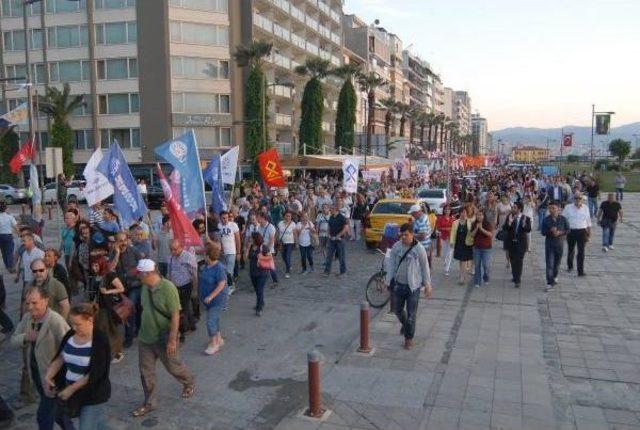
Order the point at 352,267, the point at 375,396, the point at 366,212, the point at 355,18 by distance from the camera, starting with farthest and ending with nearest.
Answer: the point at 355,18 < the point at 366,212 < the point at 352,267 < the point at 375,396

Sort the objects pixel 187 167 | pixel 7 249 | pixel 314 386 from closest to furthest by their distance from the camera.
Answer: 1. pixel 314 386
2. pixel 187 167
3. pixel 7 249

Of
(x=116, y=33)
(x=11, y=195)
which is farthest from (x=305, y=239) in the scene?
(x=116, y=33)

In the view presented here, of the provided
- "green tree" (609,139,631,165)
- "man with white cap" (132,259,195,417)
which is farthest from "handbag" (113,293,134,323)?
"green tree" (609,139,631,165)

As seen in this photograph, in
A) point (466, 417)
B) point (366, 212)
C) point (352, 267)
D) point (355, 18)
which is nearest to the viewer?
point (466, 417)

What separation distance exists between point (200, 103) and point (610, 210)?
121 ft

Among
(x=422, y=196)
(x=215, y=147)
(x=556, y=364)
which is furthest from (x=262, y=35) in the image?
(x=556, y=364)

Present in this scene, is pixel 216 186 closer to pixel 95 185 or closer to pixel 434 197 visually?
pixel 95 185

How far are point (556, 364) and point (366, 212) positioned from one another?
1143cm

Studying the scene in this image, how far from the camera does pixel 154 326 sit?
6.21 metres

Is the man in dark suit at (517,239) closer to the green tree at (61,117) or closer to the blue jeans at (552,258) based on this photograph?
the blue jeans at (552,258)

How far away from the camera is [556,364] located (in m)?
7.59

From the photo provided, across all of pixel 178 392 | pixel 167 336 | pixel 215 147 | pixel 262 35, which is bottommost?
pixel 178 392

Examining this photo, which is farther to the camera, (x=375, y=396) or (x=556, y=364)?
(x=556, y=364)

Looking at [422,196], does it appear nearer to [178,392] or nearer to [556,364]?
[556,364]
